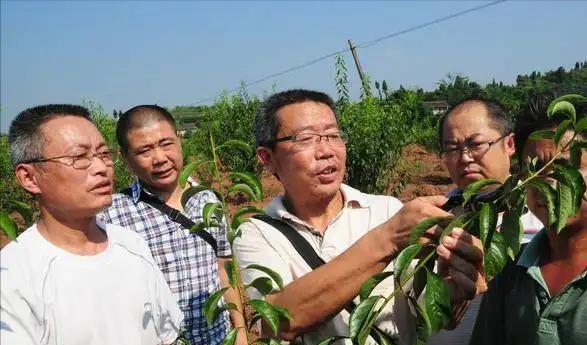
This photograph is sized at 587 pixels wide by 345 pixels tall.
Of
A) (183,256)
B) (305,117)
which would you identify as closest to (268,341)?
(305,117)

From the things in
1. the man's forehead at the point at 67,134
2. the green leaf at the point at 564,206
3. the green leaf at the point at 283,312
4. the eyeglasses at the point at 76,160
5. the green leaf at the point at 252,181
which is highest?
the man's forehead at the point at 67,134

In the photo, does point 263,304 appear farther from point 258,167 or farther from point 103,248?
point 258,167

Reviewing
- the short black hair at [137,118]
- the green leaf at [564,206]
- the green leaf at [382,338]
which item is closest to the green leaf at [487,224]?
the green leaf at [564,206]

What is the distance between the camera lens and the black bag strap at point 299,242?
5.57 ft

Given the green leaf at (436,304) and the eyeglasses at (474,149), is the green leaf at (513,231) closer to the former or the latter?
the green leaf at (436,304)

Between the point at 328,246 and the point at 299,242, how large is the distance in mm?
97

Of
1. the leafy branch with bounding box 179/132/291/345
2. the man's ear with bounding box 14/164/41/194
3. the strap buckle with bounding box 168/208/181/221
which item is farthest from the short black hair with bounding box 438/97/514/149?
the man's ear with bounding box 14/164/41/194

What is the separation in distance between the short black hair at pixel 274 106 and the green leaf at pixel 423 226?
28.8 inches

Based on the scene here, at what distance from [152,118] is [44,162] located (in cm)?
103

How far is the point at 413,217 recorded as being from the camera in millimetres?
1341

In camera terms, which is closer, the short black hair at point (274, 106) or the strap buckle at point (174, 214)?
the short black hair at point (274, 106)

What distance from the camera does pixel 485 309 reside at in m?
1.63

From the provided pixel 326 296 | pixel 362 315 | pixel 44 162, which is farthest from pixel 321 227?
pixel 44 162


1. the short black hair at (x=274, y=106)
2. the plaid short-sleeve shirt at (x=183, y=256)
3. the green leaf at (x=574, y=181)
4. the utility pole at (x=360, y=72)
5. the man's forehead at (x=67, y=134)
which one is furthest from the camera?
the utility pole at (x=360, y=72)
